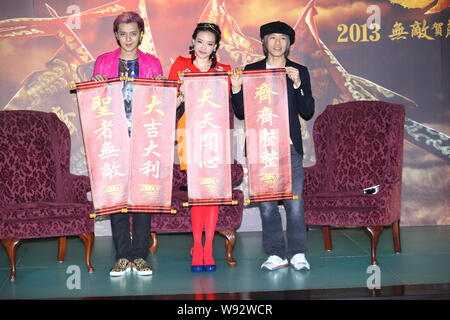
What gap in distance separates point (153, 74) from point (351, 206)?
171 cm

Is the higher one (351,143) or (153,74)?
(153,74)

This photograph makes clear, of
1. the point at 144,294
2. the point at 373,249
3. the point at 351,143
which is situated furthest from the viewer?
the point at 351,143

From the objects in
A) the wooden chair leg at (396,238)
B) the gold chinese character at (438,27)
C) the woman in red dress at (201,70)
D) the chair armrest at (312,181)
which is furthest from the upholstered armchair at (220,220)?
the gold chinese character at (438,27)

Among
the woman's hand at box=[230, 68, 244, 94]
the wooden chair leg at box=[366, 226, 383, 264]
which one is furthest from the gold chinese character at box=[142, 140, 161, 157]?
the wooden chair leg at box=[366, 226, 383, 264]

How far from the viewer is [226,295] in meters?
3.76

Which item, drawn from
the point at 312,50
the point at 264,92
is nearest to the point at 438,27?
the point at 312,50

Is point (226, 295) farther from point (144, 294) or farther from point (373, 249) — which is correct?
point (373, 249)

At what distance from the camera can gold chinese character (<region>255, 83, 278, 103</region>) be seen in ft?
13.6

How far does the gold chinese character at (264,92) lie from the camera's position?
13.6 ft

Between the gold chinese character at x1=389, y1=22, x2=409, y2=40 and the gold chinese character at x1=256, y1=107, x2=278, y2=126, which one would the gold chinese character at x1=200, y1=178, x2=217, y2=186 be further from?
the gold chinese character at x1=389, y1=22, x2=409, y2=40

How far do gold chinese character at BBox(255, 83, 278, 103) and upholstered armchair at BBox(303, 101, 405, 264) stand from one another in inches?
36.6

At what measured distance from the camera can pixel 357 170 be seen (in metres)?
4.92
